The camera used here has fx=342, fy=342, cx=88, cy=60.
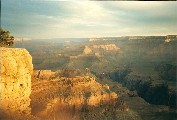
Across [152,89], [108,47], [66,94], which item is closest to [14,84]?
[66,94]

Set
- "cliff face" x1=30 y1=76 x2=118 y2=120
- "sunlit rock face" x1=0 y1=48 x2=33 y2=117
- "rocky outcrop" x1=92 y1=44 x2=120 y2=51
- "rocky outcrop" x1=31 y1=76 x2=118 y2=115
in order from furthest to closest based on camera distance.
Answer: "rocky outcrop" x1=92 y1=44 x2=120 y2=51 → "rocky outcrop" x1=31 y1=76 x2=118 y2=115 → "cliff face" x1=30 y1=76 x2=118 y2=120 → "sunlit rock face" x1=0 y1=48 x2=33 y2=117

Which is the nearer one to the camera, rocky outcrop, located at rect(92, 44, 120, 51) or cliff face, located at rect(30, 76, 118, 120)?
cliff face, located at rect(30, 76, 118, 120)

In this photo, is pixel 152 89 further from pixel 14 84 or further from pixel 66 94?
pixel 14 84

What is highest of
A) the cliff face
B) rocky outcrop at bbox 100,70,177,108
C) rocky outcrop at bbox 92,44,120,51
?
rocky outcrop at bbox 92,44,120,51

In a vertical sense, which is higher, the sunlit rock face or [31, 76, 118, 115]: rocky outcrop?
the sunlit rock face

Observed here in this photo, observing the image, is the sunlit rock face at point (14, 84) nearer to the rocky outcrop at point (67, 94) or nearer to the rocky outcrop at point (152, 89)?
the rocky outcrop at point (67, 94)

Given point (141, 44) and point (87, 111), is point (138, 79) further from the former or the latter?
point (141, 44)

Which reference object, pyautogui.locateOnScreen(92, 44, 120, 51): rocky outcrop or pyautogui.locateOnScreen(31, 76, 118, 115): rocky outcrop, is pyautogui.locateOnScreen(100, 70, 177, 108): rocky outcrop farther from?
pyautogui.locateOnScreen(92, 44, 120, 51): rocky outcrop

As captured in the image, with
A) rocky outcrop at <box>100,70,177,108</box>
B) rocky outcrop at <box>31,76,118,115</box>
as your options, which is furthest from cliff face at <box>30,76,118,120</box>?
rocky outcrop at <box>100,70,177,108</box>

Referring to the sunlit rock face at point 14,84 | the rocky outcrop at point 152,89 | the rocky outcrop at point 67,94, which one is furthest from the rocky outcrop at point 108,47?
the sunlit rock face at point 14,84
